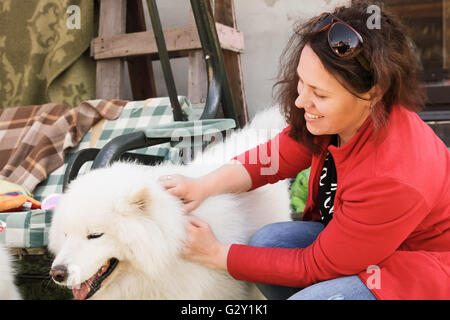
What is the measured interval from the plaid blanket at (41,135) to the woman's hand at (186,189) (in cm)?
116

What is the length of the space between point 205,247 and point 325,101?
1.50 ft

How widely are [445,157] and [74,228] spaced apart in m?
0.87

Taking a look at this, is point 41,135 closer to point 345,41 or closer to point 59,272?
point 59,272

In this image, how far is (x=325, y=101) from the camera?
0.95 meters

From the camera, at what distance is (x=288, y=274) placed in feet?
3.36

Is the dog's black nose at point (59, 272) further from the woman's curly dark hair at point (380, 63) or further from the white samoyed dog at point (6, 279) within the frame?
the woman's curly dark hair at point (380, 63)

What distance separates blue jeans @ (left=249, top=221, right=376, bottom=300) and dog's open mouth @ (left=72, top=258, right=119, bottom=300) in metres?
0.40

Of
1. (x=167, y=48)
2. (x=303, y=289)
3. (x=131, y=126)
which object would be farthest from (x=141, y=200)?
(x=167, y=48)

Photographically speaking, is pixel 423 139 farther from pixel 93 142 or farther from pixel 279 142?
pixel 93 142

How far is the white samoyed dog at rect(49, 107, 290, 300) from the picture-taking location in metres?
1.04

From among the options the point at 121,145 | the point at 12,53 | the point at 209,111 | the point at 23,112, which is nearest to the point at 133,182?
the point at 121,145

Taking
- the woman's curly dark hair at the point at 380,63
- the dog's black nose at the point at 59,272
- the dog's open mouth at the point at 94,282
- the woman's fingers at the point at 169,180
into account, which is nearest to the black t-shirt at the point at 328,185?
the woman's curly dark hair at the point at 380,63

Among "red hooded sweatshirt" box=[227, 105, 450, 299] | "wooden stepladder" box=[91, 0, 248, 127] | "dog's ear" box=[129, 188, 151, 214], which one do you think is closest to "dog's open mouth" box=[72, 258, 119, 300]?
"dog's ear" box=[129, 188, 151, 214]

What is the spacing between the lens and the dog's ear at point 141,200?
104cm
